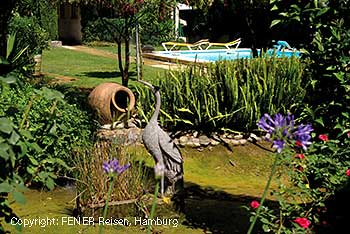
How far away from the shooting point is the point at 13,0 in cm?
859

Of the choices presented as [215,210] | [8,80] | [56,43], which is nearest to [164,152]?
[215,210]

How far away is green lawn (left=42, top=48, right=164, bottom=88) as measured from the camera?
15.3 metres

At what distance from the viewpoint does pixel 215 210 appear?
652 centimetres

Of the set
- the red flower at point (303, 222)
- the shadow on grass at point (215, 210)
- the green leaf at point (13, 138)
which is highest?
the green leaf at point (13, 138)

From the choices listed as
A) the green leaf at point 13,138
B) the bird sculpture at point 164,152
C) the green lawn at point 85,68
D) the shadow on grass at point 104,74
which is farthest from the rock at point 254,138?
→ the shadow on grass at point 104,74

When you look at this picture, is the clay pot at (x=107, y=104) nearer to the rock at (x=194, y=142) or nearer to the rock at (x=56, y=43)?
the rock at (x=194, y=142)

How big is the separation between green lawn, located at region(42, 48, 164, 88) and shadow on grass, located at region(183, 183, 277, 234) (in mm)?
7093

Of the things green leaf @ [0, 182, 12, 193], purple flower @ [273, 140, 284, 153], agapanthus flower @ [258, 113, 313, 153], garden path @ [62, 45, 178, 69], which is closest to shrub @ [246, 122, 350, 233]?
agapanthus flower @ [258, 113, 313, 153]

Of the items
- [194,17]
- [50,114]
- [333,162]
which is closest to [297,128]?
[50,114]

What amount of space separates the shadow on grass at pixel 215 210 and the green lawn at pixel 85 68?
709cm

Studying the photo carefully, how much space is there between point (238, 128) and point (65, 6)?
18978 millimetres

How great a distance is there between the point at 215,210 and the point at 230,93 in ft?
8.95

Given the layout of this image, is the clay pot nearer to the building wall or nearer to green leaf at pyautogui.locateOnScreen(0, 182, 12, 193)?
green leaf at pyautogui.locateOnScreen(0, 182, 12, 193)

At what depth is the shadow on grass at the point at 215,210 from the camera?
19.3ft
